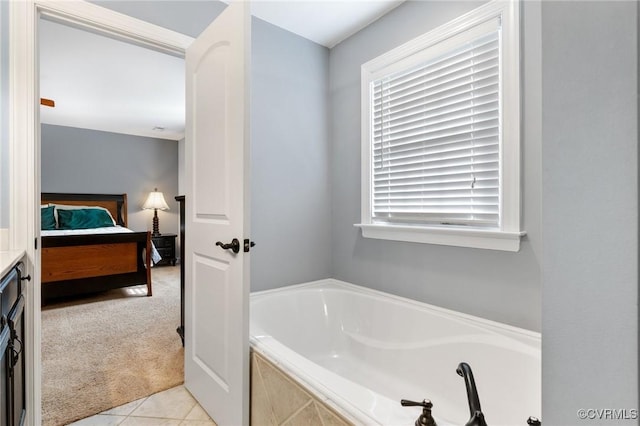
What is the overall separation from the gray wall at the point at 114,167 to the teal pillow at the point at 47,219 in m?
0.69

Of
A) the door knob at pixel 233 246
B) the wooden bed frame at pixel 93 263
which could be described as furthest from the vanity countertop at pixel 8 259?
the wooden bed frame at pixel 93 263

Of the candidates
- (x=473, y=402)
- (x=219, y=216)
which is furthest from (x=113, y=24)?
(x=473, y=402)

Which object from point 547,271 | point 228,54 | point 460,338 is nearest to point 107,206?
point 228,54

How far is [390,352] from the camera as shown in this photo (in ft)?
6.43

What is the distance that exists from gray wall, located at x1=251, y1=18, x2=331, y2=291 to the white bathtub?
22 cm

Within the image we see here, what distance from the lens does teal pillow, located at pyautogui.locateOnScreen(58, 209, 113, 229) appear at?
15.8ft

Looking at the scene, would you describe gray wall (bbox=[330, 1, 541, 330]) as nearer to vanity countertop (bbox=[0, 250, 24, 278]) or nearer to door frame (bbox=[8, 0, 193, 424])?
door frame (bbox=[8, 0, 193, 424])

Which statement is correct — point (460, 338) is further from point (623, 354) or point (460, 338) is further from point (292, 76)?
point (292, 76)

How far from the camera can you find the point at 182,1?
1.97 meters

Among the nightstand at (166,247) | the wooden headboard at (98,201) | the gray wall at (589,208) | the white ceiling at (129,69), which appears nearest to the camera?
the gray wall at (589,208)

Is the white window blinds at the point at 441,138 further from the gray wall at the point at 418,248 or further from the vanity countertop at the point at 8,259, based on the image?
the vanity countertop at the point at 8,259

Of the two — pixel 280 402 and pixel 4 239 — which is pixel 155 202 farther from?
pixel 280 402

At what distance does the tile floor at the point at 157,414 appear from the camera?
1681 millimetres

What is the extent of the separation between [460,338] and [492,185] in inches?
31.4
